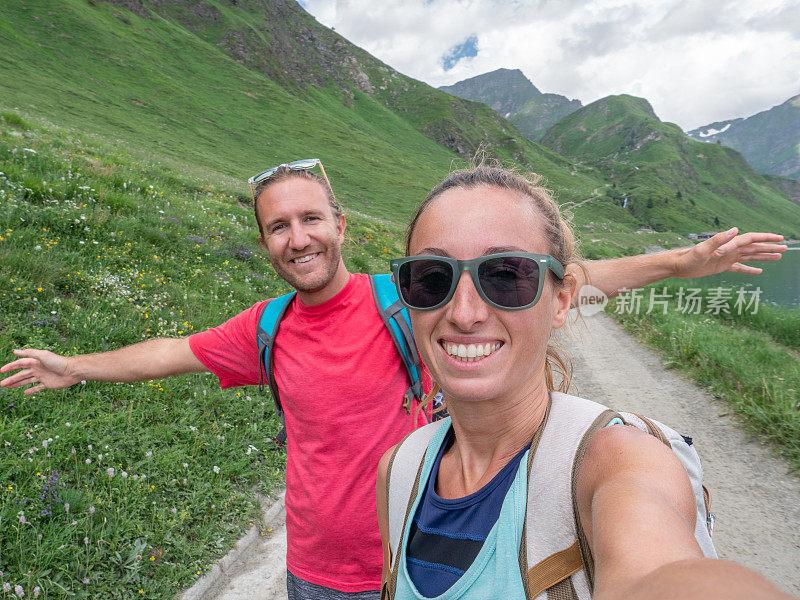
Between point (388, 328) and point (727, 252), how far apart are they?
79.4 inches

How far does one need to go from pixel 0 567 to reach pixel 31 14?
272 ft

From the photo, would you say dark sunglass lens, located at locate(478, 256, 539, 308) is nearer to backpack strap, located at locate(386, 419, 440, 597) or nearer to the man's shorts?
backpack strap, located at locate(386, 419, 440, 597)

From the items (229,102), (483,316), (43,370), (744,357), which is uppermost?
(229,102)

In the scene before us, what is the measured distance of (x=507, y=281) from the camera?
1.50 metres

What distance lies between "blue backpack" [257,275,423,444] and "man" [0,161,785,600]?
0.17 feet

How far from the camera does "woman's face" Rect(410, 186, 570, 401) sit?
4.85ft

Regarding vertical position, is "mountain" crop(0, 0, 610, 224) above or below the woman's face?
above

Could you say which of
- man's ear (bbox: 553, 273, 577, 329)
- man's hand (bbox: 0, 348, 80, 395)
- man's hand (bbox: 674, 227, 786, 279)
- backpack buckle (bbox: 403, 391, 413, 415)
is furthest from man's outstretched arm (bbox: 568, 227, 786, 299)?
man's hand (bbox: 0, 348, 80, 395)

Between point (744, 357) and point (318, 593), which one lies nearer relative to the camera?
point (318, 593)

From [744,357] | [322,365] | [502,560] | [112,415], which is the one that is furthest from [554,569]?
[744,357]

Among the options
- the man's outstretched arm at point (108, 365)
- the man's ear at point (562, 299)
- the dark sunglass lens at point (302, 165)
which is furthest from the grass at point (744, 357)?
the man's outstretched arm at point (108, 365)

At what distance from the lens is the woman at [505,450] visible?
3.59 feet

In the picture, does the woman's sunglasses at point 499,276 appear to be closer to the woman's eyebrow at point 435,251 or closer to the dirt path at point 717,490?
the woman's eyebrow at point 435,251

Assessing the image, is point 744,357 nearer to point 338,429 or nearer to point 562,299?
point 562,299
